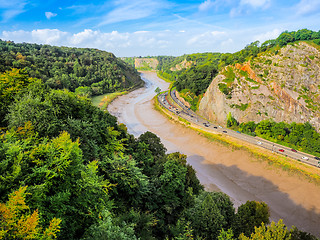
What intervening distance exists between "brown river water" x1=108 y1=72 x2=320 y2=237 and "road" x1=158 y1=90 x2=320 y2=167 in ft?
12.6

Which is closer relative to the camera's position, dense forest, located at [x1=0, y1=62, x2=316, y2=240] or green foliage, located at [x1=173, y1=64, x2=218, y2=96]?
dense forest, located at [x1=0, y1=62, x2=316, y2=240]

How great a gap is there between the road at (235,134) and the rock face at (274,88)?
474 cm

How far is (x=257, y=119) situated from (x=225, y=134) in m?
8.98

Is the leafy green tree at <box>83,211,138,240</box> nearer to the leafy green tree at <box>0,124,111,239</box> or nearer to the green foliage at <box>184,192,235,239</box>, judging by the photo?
the leafy green tree at <box>0,124,111,239</box>

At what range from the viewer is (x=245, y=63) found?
48.4 metres

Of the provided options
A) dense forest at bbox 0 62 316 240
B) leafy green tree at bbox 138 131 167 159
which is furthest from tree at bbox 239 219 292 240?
leafy green tree at bbox 138 131 167 159

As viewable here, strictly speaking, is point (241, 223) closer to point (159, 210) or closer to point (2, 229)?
point (159, 210)

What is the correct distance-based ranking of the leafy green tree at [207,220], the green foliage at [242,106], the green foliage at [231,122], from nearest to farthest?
1. the leafy green tree at [207,220]
2. the green foliage at [242,106]
3. the green foliage at [231,122]

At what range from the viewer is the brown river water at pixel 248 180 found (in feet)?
78.9

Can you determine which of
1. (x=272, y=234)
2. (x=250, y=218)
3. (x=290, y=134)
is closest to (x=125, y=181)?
(x=272, y=234)

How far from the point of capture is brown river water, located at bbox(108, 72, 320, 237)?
2406 cm

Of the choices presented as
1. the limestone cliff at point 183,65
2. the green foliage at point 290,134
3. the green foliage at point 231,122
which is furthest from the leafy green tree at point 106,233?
the limestone cliff at point 183,65

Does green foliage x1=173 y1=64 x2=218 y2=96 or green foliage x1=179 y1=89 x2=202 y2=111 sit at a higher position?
green foliage x1=173 y1=64 x2=218 y2=96

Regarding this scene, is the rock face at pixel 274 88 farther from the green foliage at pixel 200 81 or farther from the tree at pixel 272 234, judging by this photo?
the tree at pixel 272 234
